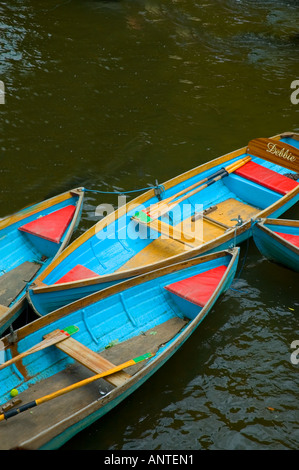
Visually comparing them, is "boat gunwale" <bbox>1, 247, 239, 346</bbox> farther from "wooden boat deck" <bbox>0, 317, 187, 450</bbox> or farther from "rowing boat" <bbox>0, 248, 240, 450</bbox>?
"wooden boat deck" <bbox>0, 317, 187, 450</bbox>

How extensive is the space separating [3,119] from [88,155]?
3609 millimetres

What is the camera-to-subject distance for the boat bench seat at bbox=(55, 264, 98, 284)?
10672mm

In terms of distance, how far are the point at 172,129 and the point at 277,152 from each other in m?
4.72

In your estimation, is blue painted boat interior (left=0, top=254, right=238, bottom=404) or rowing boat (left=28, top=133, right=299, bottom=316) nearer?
blue painted boat interior (left=0, top=254, right=238, bottom=404)

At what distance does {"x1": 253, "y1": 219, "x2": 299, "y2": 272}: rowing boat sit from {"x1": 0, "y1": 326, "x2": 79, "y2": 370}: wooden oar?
15.1 feet

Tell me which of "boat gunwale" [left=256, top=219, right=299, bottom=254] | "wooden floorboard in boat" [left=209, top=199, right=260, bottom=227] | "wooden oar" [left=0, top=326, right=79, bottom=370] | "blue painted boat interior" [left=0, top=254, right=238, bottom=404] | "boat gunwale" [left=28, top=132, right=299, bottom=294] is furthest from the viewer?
"wooden floorboard in boat" [left=209, top=199, right=260, bottom=227]

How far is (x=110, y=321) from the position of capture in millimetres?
10281

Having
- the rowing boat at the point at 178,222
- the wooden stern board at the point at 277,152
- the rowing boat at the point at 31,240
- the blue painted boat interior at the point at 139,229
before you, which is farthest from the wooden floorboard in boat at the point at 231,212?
the rowing boat at the point at 31,240

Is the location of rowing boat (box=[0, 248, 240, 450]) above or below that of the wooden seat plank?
below

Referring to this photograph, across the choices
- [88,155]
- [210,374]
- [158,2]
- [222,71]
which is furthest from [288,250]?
[158,2]

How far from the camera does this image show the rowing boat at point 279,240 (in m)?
11.4

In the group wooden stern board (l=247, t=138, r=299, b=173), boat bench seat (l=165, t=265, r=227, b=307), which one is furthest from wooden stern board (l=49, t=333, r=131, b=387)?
wooden stern board (l=247, t=138, r=299, b=173)

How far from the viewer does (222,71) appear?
21.6m
